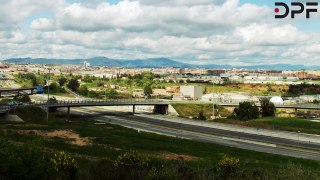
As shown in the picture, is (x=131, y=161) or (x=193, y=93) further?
(x=193, y=93)

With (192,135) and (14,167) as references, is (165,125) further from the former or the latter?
(14,167)

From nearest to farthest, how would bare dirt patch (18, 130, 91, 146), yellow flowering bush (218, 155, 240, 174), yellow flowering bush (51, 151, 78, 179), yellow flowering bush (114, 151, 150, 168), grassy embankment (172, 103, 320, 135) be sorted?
1. yellow flowering bush (51, 151, 78, 179)
2. yellow flowering bush (114, 151, 150, 168)
3. yellow flowering bush (218, 155, 240, 174)
4. bare dirt patch (18, 130, 91, 146)
5. grassy embankment (172, 103, 320, 135)

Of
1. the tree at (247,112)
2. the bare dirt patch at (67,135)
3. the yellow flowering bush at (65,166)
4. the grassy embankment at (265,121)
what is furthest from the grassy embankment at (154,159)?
A: the tree at (247,112)

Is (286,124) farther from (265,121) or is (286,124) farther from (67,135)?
(67,135)

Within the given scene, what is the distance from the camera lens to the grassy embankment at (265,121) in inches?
3725

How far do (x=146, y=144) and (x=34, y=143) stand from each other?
3529cm

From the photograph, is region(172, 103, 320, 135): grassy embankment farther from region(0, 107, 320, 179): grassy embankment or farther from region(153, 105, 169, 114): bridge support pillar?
region(0, 107, 320, 179): grassy embankment

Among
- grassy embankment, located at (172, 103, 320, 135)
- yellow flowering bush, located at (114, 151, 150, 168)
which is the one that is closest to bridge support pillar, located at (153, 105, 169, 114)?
grassy embankment, located at (172, 103, 320, 135)

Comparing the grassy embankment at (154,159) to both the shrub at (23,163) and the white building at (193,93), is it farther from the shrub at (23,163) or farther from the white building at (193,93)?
the white building at (193,93)

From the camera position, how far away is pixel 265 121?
109125mm

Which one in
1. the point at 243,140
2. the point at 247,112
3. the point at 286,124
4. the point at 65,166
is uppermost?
the point at 65,166

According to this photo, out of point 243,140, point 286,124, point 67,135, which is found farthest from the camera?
point 286,124

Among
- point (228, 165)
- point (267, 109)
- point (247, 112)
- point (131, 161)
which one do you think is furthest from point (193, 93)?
point (131, 161)

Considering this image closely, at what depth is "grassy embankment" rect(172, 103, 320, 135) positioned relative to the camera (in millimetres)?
94625
